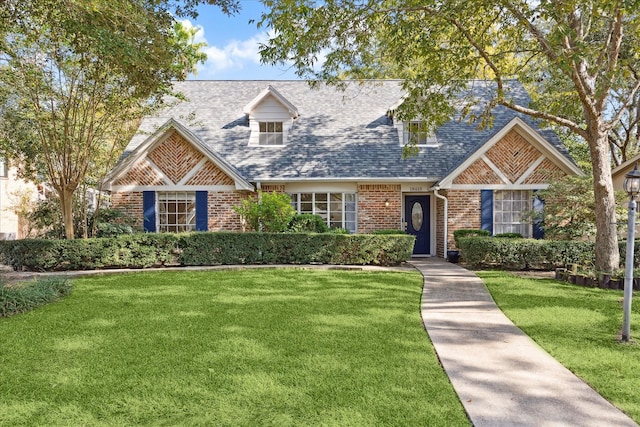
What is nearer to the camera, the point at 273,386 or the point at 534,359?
the point at 273,386

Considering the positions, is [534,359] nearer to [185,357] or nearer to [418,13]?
[185,357]

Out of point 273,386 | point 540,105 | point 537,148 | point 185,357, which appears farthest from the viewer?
point 537,148

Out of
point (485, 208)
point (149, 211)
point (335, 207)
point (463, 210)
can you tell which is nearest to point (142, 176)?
point (149, 211)

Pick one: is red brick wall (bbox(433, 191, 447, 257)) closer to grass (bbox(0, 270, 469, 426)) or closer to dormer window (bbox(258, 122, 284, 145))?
dormer window (bbox(258, 122, 284, 145))

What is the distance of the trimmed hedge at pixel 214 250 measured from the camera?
470 inches

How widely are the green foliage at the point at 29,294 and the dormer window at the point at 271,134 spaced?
9857mm

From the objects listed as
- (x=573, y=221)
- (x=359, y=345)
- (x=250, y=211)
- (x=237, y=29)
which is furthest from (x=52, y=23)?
(x=573, y=221)

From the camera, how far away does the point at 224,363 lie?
4.69m

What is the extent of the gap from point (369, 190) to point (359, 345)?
1082cm

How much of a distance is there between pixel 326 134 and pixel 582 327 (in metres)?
12.7

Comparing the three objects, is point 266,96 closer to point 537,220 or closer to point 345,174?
point 345,174

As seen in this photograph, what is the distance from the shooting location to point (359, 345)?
17.5ft

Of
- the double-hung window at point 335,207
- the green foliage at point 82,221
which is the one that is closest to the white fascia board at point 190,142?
the green foliage at point 82,221

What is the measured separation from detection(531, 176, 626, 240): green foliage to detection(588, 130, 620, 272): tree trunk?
1.91m
